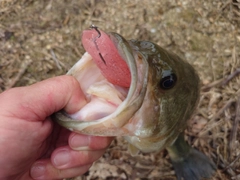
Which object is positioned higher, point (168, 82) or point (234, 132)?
point (168, 82)

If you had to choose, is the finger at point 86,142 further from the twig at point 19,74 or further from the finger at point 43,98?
the twig at point 19,74

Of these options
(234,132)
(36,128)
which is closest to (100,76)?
(36,128)

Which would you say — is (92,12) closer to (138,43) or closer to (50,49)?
(50,49)

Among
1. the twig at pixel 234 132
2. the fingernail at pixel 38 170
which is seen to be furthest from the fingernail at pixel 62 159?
the twig at pixel 234 132

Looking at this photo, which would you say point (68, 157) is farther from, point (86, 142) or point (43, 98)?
point (43, 98)

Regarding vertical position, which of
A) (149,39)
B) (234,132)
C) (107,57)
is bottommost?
(234,132)

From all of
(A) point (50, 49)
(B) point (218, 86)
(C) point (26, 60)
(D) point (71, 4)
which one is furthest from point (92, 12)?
(B) point (218, 86)
